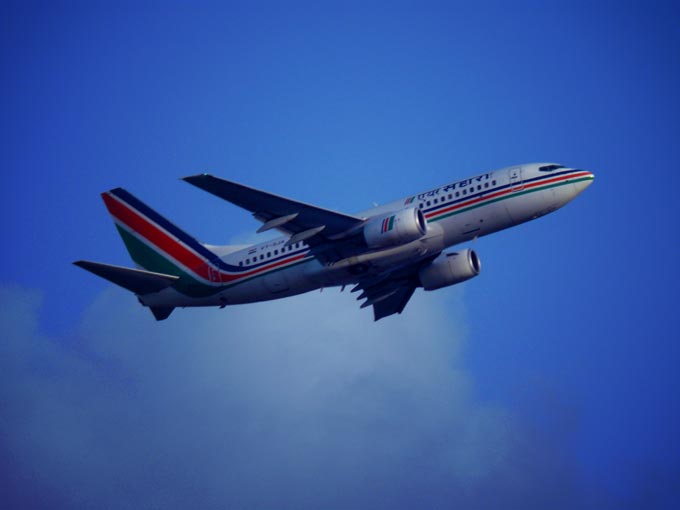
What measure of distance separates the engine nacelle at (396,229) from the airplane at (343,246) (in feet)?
0.18

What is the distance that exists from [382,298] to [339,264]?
833 cm

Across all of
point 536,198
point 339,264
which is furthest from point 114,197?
point 536,198

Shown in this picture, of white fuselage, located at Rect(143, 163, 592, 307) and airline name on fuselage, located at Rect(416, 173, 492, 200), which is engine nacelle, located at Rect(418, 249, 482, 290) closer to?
white fuselage, located at Rect(143, 163, 592, 307)

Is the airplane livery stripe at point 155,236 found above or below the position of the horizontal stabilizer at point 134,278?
above

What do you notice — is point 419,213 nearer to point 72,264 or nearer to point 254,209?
point 254,209

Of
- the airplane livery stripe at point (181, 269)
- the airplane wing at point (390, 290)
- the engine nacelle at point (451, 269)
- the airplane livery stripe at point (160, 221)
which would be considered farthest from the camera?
the airplane wing at point (390, 290)

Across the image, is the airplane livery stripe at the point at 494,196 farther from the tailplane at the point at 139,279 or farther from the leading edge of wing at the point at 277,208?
the tailplane at the point at 139,279

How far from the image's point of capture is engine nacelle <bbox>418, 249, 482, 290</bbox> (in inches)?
2172

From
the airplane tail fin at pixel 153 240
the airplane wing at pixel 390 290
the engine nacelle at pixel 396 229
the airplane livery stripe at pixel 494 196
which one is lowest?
the airplane wing at pixel 390 290

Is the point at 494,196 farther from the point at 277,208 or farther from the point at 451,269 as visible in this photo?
the point at 277,208

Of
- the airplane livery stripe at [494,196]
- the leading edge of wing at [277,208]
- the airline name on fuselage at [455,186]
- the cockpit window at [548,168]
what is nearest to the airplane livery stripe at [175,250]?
the leading edge of wing at [277,208]

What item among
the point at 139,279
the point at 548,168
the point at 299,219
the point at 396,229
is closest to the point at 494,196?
the point at 548,168

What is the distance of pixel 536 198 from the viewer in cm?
5053

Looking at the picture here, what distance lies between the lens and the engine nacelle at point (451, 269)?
5516cm
